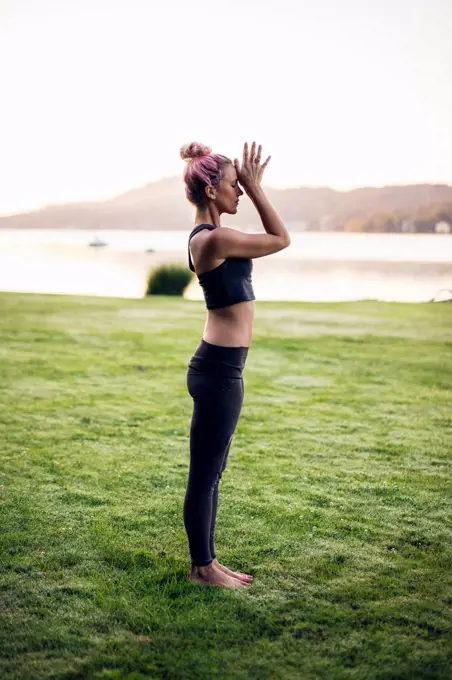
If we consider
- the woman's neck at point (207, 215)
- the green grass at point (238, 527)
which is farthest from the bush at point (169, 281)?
the woman's neck at point (207, 215)

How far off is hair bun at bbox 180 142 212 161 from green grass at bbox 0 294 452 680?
2.27m

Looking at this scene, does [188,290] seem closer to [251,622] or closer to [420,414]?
[420,414]

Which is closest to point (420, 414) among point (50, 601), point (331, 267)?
point (50, 601)

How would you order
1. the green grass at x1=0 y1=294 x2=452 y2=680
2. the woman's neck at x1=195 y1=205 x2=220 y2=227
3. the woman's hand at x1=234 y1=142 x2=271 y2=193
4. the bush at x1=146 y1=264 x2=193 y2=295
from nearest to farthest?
the green grass at x1=0 y1=294 x2=452 y2=680, the woman's hand at x1=234 y1=142 x2=271 y2=193, the woman's neck at x1=195 y1=205 x2=220 y2=227, the bush at x1=146 y1=264 x2=193 y2=295

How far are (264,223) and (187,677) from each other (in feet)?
6.84

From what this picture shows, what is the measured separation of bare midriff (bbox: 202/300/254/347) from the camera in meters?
3.16

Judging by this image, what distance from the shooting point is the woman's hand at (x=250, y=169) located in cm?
302

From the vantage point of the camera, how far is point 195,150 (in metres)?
3.08

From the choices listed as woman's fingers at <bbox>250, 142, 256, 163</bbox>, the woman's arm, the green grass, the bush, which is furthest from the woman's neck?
the bush

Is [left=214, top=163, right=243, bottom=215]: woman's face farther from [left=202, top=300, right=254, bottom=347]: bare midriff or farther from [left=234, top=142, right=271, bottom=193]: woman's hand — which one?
[left=202, top=300, right=254, bottom=347]: bare midriff

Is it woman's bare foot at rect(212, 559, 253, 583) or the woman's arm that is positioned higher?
the woman's arm

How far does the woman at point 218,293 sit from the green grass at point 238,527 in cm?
57

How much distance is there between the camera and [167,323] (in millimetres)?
13938

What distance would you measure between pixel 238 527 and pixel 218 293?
188cm
